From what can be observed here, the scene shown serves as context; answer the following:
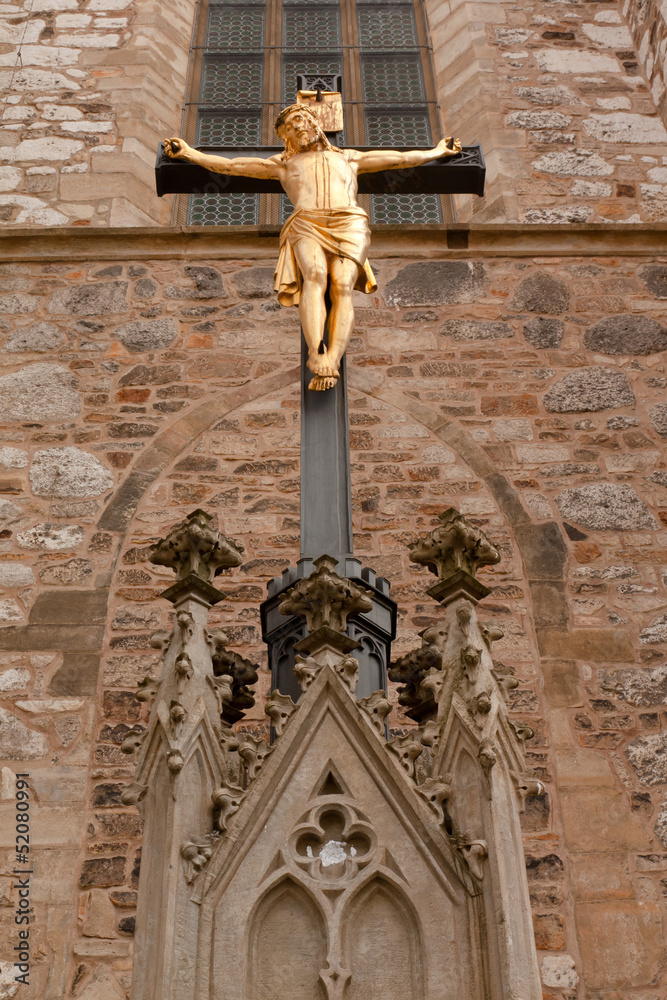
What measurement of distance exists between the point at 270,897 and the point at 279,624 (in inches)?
35.7

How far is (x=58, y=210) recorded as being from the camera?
9195 millimetres

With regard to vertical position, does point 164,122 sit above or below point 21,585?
above

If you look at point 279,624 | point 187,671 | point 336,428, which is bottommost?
point 187,671

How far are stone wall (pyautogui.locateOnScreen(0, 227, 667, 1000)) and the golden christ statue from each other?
6.50ft

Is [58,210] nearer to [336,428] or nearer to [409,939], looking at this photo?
[336,428]

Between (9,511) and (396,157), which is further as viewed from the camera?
(9,511)

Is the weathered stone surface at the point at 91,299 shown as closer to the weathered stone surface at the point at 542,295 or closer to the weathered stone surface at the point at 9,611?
the weathered stone surface at the point at 9,611

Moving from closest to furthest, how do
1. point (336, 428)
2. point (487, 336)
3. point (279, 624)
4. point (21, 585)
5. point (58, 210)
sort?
point (279, 624) → point (336, 428) → point (21, 585) → point (487, 336) → point (58, 210)

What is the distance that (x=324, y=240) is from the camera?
4793mm

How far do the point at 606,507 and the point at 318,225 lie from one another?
2.96 m

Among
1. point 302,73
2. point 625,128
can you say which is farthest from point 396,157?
point 302,73

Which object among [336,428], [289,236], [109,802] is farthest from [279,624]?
[109,802]

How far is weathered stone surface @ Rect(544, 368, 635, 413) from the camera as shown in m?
7.72

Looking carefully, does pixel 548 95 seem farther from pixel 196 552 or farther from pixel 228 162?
pixel 196 552
